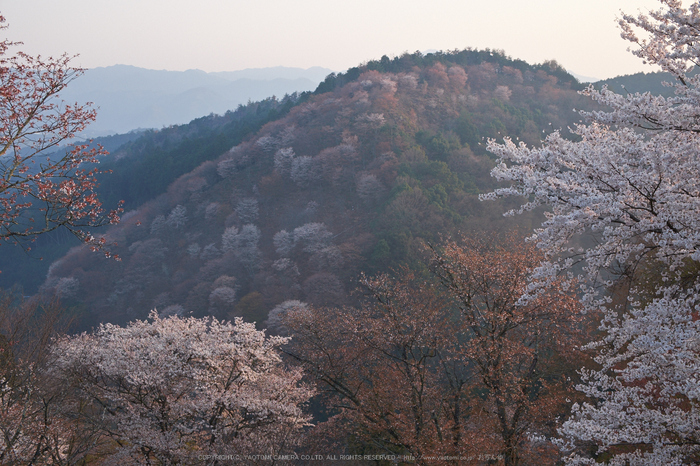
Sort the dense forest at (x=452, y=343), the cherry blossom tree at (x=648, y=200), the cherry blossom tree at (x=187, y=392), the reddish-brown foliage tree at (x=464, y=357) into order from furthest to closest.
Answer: the cherry blossom tree at (x=187, y=392)
the reddish-brown foliage tree at (x=464, y=357)
the dense forest at (x=452, y=343)
the cherry blossom tree at (x=648, y=200)

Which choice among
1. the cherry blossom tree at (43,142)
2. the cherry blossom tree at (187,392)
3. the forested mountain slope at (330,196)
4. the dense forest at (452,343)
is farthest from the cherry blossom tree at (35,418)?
the forested mountain slope at (330,196)

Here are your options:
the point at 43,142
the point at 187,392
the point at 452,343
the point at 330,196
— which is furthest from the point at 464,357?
the point at 330,196

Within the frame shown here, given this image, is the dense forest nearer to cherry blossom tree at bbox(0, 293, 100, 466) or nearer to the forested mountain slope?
cherry blossom tree at bbox(0, 293, 100, 466)

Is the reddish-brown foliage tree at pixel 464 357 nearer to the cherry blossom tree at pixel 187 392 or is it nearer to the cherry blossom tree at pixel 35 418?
the cherry blossom tree at pixel 187 392

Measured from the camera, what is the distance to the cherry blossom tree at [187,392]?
954 centimetres

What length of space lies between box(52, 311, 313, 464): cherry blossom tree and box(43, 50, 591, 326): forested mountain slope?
1951 cm

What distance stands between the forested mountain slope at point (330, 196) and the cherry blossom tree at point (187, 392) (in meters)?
19.5

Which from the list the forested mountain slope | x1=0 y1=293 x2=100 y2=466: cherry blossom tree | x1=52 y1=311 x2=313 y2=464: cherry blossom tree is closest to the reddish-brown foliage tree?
x1=52 y1=311 x2=313 y2=464: cherry blossom tree

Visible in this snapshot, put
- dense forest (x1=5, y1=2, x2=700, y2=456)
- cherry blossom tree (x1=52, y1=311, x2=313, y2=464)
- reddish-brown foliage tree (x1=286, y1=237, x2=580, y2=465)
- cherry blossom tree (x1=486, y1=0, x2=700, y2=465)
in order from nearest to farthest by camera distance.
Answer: cherry blossom tree (x1=486, y1=0, x2=700, y2=465), dense forest (x1=5, y1=2, x2=700, y2=456), reddish-brown foliage tree (x1=286, y1=237, x2=580, y2=465), cherry blossom tree (x1=52, y1=311, x2=313, y2=464)

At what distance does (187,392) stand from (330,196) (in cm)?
3625

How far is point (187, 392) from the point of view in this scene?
437 inches

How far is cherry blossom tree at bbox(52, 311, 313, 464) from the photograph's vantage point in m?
9.54

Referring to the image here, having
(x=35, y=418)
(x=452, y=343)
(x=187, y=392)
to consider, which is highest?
(x=452, y=343)

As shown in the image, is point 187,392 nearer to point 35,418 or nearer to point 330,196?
point 35,418
